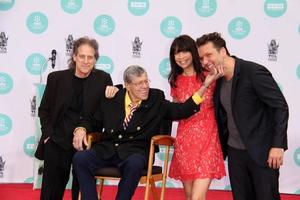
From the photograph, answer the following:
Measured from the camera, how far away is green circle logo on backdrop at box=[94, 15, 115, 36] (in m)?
4.99

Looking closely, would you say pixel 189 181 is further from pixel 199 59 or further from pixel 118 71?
pixel 118 71

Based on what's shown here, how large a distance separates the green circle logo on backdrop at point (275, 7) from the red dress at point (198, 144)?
2.00 metres

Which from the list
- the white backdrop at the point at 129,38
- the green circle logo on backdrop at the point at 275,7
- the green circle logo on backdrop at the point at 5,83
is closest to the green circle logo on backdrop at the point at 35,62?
the white backdrop at the point at 129,38

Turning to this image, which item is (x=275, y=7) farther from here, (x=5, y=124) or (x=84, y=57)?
(x=5, y=124)

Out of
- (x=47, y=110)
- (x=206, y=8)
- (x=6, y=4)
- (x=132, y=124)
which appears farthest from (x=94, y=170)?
(x=6, y=4)

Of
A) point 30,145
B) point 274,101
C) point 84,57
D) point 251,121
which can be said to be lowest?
point 30,145

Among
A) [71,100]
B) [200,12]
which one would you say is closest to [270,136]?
[71,100]

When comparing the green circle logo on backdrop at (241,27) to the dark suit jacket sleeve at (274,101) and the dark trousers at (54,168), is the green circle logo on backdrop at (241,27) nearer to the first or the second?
the dark suit jacket sleeve at (274,101)

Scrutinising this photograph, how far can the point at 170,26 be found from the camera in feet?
16.3

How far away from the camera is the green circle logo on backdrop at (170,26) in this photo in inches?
195

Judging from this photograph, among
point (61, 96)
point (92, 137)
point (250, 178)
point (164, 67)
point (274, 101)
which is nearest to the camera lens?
point (274, 101)

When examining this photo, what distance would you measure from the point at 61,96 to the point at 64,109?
0.31 feet

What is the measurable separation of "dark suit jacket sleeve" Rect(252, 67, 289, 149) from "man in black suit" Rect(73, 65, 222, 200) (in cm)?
45

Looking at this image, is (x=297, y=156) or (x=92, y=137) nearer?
(x=92, y=137)
